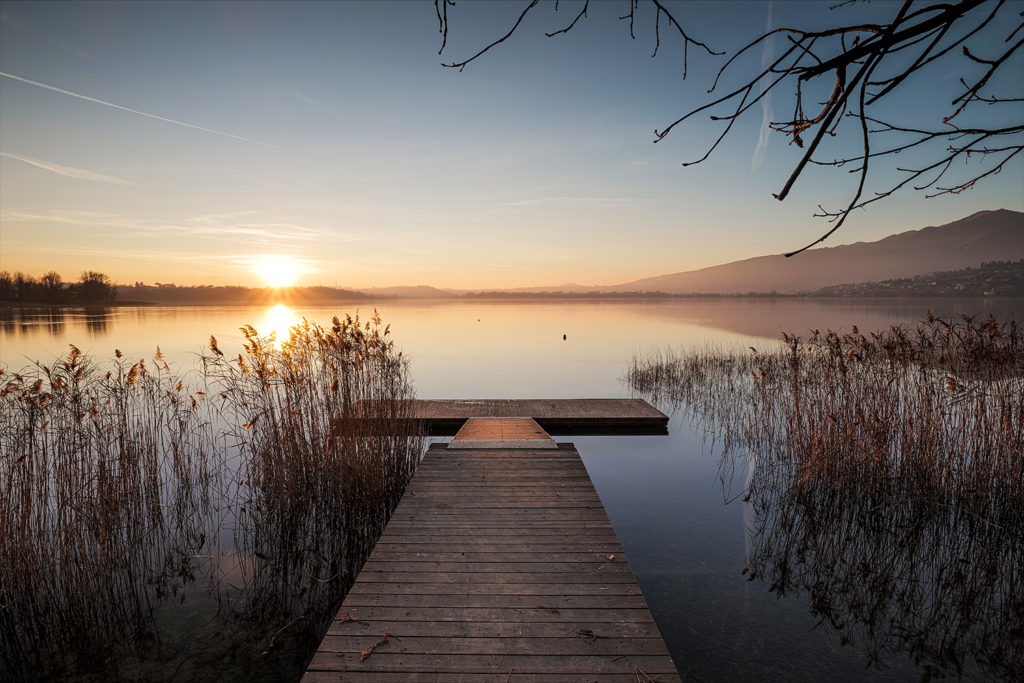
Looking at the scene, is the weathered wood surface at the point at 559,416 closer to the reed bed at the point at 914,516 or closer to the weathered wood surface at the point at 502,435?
the weathered wood surface at the point at 502,435

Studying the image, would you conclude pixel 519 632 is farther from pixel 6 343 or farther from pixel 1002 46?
pixel 6 343

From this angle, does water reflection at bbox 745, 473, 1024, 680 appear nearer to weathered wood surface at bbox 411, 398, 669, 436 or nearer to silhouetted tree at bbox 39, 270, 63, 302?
weathered wood surface at bbox 411, 398, 669, 436

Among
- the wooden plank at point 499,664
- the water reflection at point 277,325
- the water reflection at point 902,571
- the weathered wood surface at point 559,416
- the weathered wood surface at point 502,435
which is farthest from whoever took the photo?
the water reflection at point 277,325

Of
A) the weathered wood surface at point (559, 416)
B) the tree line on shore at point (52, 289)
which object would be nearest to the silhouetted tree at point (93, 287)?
the tree line on shore at point (52, 289)

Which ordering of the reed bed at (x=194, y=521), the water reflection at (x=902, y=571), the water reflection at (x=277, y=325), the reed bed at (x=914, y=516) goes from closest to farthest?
the reed bed at (x=194, y=521), the water reflection at (x=902, y=571), the reed bed at (x=914, y=516), the water reflection at (x=277, y=325)

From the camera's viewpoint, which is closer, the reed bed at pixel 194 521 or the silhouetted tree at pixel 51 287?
the reed bed at pixel 194 521

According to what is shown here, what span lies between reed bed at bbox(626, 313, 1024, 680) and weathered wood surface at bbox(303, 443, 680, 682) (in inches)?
103

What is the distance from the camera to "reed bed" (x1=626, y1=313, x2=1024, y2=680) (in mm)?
4434

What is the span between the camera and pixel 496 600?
3.12 m

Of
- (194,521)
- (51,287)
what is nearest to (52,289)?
(51,287)

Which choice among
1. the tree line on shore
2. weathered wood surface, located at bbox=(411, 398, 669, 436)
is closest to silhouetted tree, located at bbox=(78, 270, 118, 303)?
the tree line on shore

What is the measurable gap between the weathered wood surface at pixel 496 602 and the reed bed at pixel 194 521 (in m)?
1.35

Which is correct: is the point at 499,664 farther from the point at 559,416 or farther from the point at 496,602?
the point at 559,416

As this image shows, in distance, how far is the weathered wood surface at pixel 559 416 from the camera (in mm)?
10023
